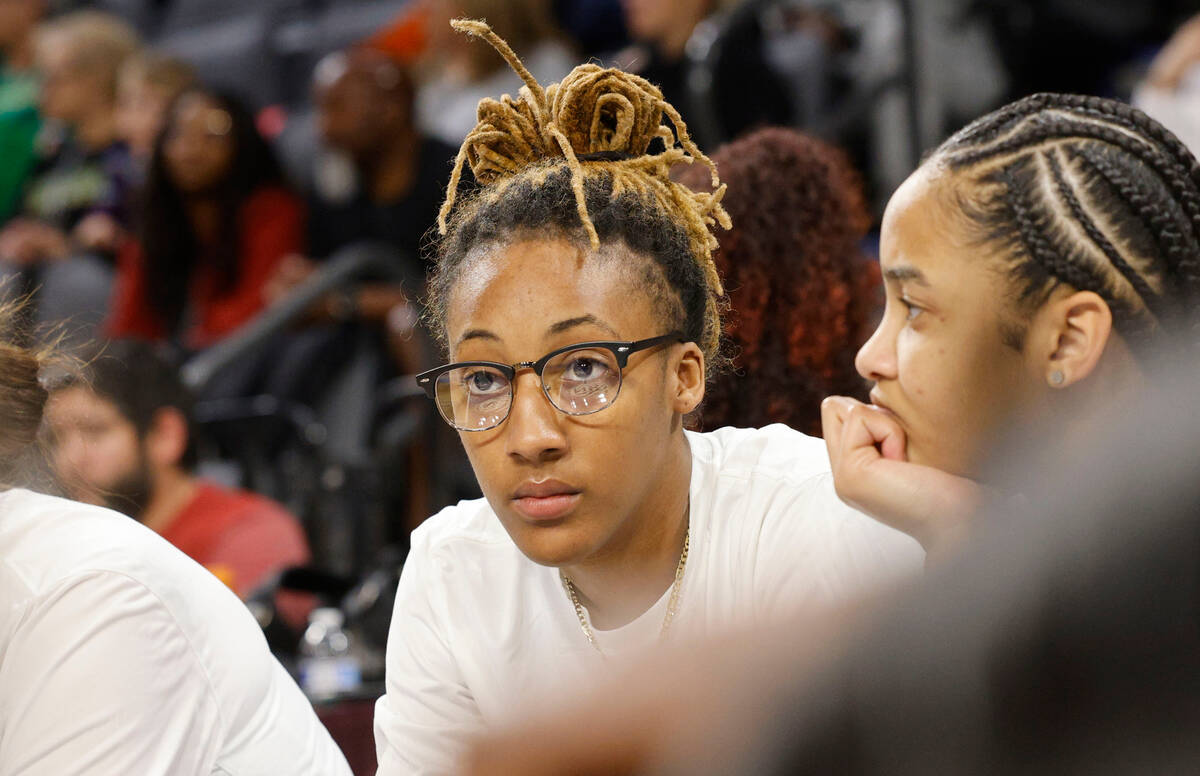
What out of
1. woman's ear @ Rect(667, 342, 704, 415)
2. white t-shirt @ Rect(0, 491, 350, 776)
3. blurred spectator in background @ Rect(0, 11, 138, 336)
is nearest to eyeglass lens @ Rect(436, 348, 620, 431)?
woman's ear @ Rect(667, 342, 704, 415)

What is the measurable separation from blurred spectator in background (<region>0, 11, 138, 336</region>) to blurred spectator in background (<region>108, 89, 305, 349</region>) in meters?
0.47

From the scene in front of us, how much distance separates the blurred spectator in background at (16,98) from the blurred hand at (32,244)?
1.50 ft

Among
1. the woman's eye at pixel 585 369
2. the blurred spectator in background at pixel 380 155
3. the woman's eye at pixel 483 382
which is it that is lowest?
the woman's eye at pixel 483 382

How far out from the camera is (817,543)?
5.31 ft

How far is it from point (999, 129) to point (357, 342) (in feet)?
10.9

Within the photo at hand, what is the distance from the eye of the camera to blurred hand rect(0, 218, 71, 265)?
5.81 meters

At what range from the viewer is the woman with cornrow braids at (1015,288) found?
143 centimetres

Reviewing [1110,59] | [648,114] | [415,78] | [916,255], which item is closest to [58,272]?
[415,78]

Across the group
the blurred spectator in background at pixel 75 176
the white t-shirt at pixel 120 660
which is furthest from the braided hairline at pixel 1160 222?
the blurred spectator in background at pixel 75 176

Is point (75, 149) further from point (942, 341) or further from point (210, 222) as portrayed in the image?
point (942, 341)

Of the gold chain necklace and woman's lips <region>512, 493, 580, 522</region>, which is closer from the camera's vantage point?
woman's lips <region>512, 493, 580, 522</region>

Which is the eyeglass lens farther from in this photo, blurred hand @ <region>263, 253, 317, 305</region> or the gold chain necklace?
blurred hand @ <region>263, 253, 317, 305</region>

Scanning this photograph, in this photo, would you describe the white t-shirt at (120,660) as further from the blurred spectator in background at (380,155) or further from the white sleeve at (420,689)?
the blurred spectator in background at (380,155)

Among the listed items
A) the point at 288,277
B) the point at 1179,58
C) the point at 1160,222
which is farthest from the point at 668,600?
the point at 288,277
